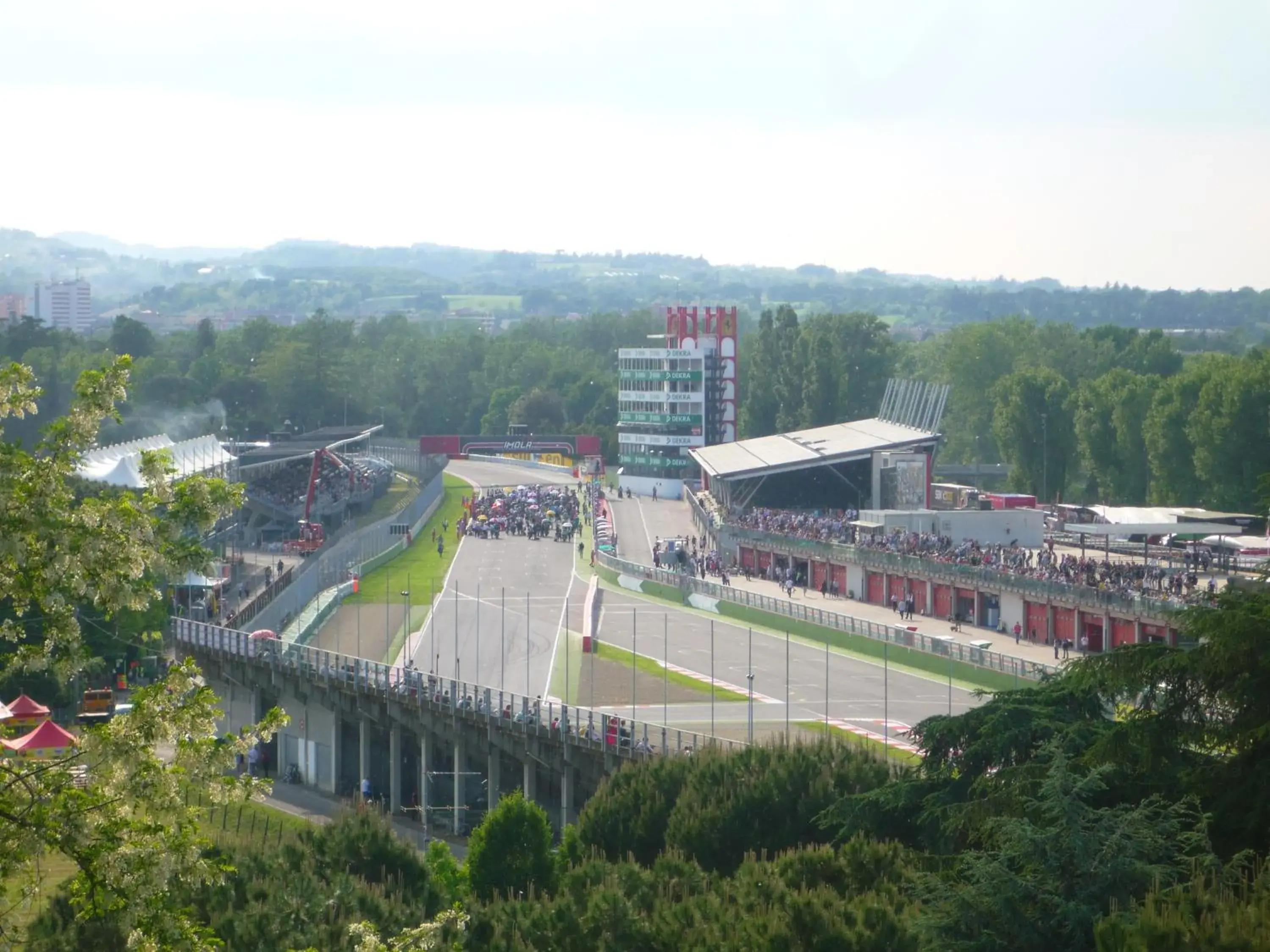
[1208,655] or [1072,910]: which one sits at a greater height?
[1208,655]

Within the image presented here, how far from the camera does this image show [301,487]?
92438 millimetres

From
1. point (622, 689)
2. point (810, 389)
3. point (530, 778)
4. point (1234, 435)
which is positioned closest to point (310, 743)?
point (622, 689)

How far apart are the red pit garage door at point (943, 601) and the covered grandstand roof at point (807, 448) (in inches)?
847

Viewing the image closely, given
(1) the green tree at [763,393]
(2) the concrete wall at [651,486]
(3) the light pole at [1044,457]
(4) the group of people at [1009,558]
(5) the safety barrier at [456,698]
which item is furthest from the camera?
(1) the green tree at [763,393]

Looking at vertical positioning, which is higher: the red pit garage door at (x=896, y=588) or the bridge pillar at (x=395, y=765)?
the red pit garage door at (x=896, y=588)

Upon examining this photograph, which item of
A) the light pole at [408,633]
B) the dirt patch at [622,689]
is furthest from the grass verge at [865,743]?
the light pole at [408,633]

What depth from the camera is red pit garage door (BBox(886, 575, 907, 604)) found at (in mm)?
61438

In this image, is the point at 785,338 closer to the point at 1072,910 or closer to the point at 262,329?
the point at 262,329

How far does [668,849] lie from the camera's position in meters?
28.0

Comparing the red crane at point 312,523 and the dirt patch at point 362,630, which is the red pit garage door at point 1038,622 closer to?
the dirt patch at point 362,630

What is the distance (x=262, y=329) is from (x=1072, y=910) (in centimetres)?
15165

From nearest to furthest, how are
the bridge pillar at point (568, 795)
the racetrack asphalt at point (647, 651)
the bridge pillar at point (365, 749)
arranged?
the bridge pillar at point (568, 795) → the racetrack asphalt at point (647, 651) → the bridge pillar at point (365, 749)

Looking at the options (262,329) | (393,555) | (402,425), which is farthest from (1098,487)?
(262,329)

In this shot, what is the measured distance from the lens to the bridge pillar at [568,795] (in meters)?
37.8
